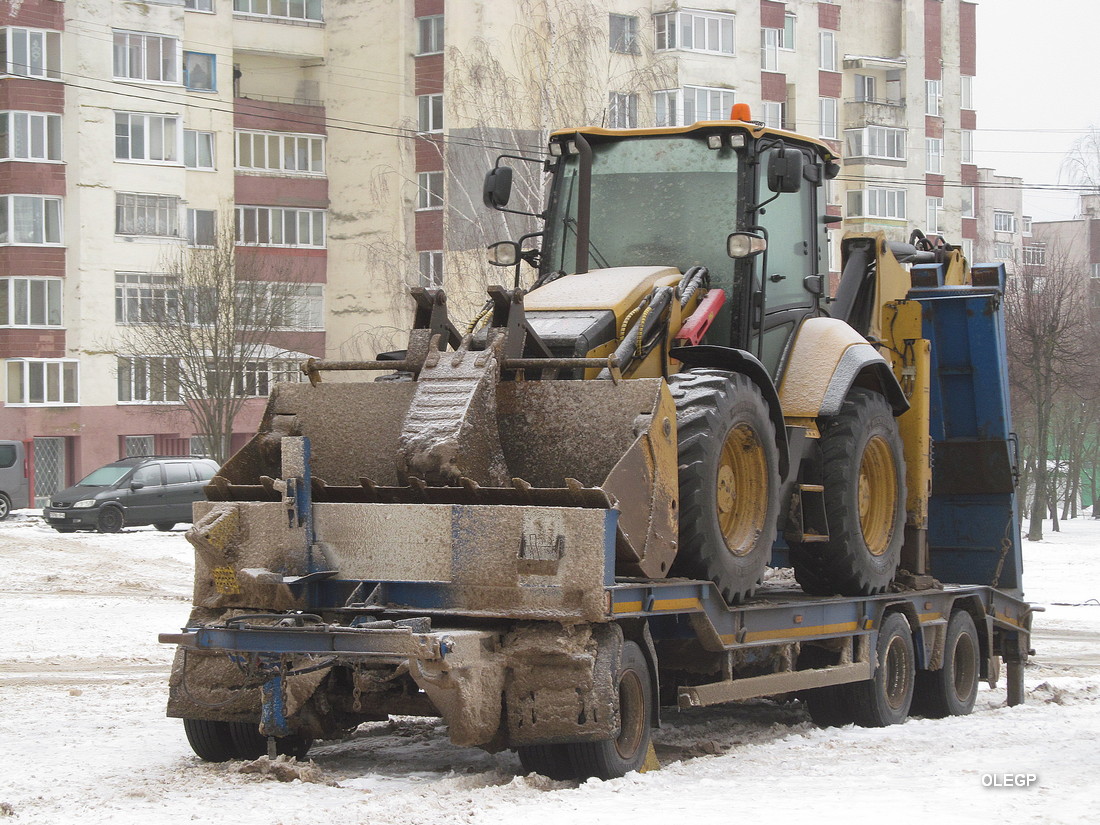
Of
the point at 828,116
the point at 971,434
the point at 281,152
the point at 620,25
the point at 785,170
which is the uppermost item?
the point at 620,25

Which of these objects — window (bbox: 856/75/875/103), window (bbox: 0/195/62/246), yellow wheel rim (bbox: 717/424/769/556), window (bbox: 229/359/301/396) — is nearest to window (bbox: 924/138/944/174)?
window (bbox: 856/75/875/103)

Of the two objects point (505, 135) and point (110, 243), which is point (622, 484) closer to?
point (505, 135)

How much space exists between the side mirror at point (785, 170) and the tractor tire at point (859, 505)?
155 centimetres

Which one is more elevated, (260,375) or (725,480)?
(260,375)

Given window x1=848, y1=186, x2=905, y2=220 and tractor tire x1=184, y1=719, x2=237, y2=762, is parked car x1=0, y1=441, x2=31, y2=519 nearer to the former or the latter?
tractor tire x1=184, y1=719, x2=237, y2=762

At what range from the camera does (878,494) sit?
11.1m

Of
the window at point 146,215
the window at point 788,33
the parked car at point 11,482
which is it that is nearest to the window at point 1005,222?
the window at point 788,33

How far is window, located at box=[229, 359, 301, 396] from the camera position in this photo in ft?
132

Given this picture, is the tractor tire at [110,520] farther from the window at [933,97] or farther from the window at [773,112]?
the window at [933,97]

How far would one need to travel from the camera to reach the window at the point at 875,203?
60666 mm

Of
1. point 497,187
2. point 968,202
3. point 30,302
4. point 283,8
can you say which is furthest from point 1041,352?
point 968,202

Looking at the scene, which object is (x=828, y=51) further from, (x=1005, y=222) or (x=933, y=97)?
(x=1005, y=222)

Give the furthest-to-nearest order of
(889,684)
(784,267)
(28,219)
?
(28,219), (889,684), (784,267)

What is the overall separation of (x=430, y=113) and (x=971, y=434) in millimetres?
40209
